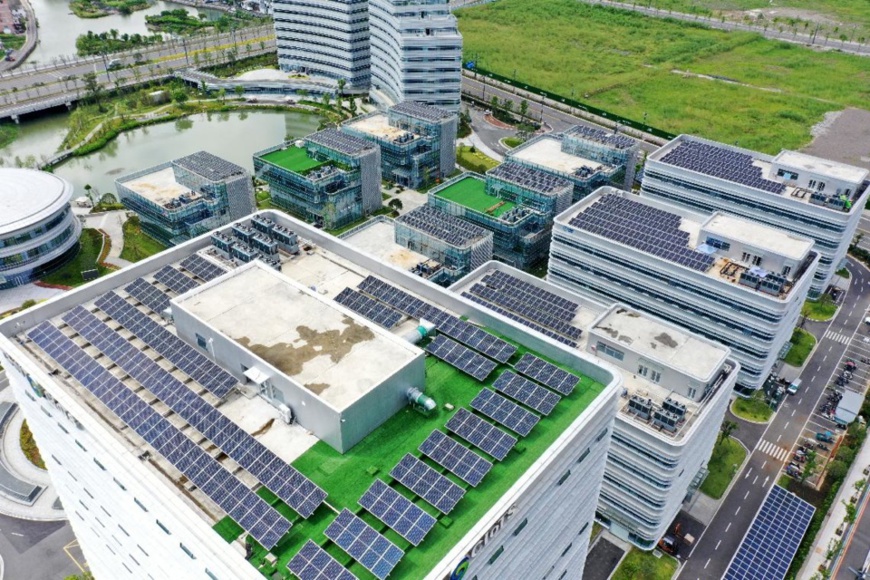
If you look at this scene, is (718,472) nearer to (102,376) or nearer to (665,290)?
(665,290)

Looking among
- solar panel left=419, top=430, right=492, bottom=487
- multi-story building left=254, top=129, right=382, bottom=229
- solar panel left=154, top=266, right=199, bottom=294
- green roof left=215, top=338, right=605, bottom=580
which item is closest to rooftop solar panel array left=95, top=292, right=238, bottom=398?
solar panel left=154, top=266, right=199, bottom=294

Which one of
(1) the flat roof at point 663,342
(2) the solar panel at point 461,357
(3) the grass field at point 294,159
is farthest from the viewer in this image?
(3) the grass field at point 294,159

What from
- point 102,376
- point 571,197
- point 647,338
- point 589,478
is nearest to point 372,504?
point 589,478

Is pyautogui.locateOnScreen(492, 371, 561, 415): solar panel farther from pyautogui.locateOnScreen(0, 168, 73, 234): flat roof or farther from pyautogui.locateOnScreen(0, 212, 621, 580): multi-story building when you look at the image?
pyautogui.locateOnScreen(0, 168, 73, 234): flat roof

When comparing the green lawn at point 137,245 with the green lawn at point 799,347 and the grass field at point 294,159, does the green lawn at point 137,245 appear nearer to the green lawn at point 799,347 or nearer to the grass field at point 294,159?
the grass field at point 294,159

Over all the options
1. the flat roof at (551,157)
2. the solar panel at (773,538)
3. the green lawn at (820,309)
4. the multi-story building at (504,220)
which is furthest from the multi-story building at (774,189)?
the solar panel at (773,538)

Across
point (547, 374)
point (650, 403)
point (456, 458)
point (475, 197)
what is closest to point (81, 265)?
point (475, 197)
